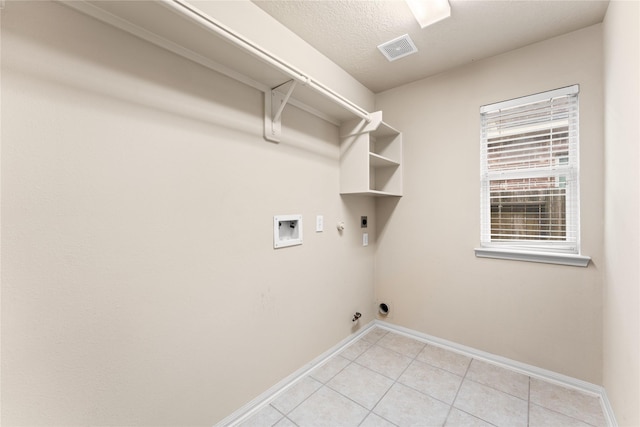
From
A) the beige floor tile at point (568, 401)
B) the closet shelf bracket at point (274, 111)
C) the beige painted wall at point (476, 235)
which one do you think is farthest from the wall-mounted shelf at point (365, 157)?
the beige floor tile at point (568, 401)

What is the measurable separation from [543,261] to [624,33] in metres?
1.39

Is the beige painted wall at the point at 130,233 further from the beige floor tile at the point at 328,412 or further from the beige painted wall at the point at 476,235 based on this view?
the beige painted wall at the point at 476,235

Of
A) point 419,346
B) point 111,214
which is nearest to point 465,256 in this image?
point 419,346

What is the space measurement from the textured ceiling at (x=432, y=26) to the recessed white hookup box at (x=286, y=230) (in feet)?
4.27

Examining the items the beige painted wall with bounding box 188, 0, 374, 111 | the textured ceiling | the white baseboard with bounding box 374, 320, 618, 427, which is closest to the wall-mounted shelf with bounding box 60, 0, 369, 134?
the beige painted wall with bounding box 188, 0, 374, 111

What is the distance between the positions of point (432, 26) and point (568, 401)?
2617 mm

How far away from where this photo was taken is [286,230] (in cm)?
184

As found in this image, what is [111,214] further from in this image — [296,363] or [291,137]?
[296,363]

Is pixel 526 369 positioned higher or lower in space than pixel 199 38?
lower

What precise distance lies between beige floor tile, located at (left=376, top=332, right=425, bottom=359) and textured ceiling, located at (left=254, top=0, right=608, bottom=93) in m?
2.48

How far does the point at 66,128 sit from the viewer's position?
972 mm

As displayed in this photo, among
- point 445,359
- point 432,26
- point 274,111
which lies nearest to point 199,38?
point 274,111

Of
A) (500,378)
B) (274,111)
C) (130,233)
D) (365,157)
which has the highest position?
(274,111)

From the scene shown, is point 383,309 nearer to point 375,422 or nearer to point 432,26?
point 375,422
